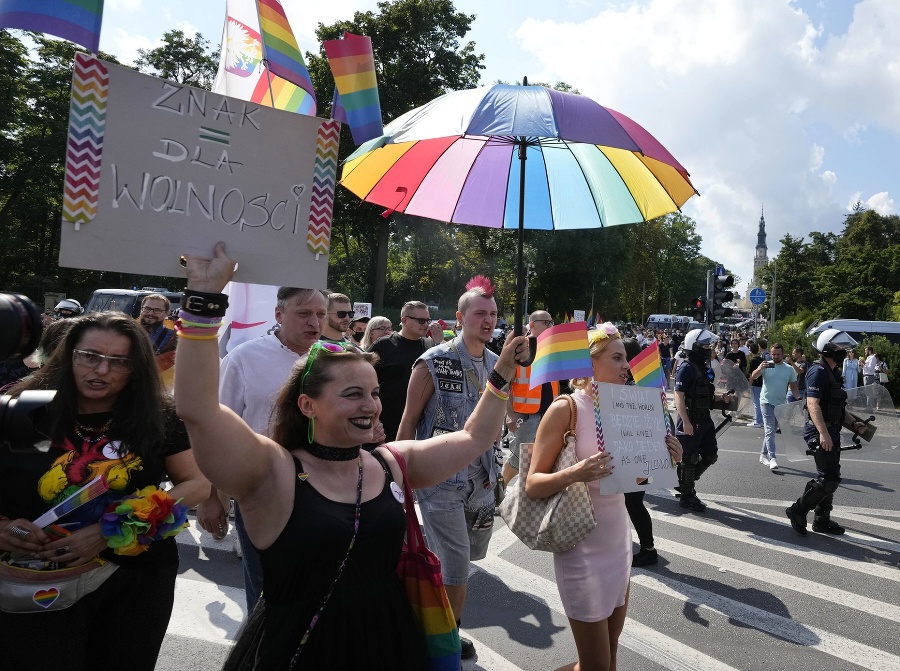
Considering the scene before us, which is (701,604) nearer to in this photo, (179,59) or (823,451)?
(823,451)

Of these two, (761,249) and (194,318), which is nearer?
(194,318)

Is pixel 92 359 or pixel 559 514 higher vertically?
pixel 92 359

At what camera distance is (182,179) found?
1977 mm

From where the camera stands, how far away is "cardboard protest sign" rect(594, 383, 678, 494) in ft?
10.1

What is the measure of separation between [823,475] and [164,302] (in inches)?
256

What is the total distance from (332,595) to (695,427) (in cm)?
623

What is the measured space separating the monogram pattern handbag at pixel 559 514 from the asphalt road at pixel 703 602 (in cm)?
125

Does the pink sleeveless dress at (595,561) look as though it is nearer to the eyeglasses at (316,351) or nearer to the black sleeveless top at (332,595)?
the black sleeveless top at (332,595)

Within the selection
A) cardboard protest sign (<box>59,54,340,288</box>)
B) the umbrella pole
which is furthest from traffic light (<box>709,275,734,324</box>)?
cardboard protest sign (<box>59,54,340,288</box>)

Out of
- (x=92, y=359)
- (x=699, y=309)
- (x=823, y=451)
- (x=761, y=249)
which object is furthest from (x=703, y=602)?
(x=761, y=249)

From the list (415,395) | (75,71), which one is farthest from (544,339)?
(75,71)

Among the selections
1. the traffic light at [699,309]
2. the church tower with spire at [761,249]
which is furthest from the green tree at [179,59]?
the church tower with spire at [761,249]

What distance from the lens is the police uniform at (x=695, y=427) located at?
290 inches

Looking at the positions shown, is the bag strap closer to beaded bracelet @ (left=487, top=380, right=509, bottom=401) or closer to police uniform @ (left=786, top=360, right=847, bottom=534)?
beaded bracelet @ (left=487, top=380, right=509, bottom=401)
